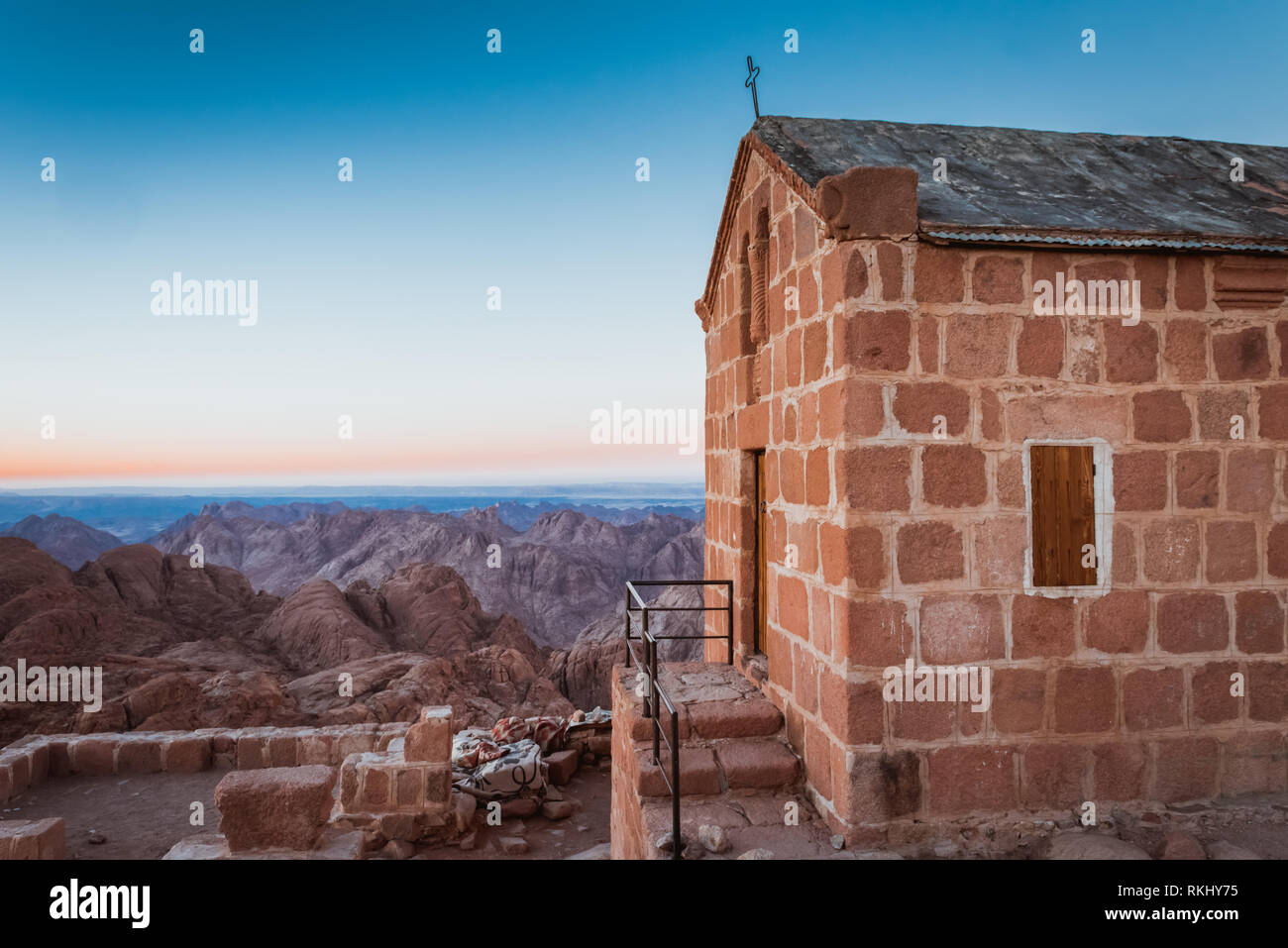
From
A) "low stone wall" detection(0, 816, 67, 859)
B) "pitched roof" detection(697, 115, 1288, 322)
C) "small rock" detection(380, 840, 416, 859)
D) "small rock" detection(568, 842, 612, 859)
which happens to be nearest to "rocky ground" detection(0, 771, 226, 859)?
"low stone wall" detection(0, 816, 67, 859)

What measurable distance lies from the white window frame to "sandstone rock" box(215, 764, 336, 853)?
6.66 metres

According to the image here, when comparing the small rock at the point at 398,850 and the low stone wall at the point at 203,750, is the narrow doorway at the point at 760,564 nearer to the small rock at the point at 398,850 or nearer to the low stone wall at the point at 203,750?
the small rock at the point at 398,850

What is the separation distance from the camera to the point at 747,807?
5.71 m

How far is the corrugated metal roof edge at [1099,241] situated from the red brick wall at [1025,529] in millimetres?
108

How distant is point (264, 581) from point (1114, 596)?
5272 centimetres

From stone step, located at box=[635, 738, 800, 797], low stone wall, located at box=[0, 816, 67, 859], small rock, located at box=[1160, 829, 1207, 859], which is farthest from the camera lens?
low stone wall, located at box=[0, 816, 67, 859]

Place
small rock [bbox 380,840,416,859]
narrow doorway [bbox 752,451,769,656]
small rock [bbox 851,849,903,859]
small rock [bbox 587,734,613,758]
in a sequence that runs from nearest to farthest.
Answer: small rock [bbox 851,849,903,859] < narrow doorway [bbox 752,451,769,656] < small rock [bbox 380,840,416,859] < small rock [bbox 587,734,613,758]

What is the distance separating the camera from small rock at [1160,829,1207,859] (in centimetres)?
472

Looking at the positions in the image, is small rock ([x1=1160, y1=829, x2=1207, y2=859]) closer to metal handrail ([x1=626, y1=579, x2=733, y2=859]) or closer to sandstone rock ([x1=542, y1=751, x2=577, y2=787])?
metal handrail ([x1=626, y1=579, x2=733, y2=859])

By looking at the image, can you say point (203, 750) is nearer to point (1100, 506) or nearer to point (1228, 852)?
point (1100, 506)

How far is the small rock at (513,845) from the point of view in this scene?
9820 mm

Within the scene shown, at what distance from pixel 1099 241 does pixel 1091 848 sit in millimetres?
4001

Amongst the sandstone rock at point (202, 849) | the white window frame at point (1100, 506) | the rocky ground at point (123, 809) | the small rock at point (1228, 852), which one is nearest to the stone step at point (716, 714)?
the white window frame at point (1100, 506)
